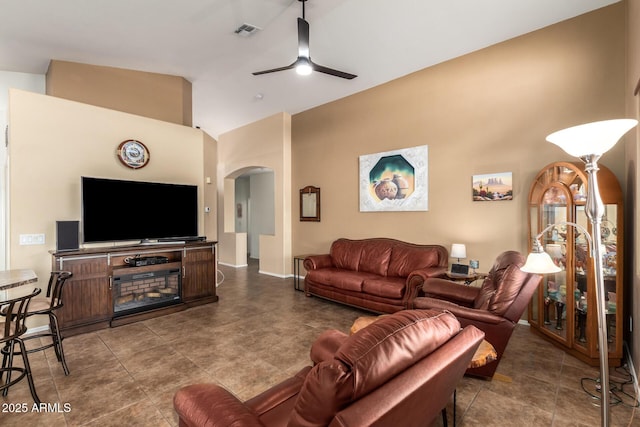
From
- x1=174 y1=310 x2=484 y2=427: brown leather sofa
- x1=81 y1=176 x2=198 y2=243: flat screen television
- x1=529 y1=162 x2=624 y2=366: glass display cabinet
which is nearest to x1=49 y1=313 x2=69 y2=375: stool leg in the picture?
x1=81 y1=176 x2=198 y2=243: flat screen television

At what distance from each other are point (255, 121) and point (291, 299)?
4288 millimetres

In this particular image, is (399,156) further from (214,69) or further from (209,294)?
(209,294)

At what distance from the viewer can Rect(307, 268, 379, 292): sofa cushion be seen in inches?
169

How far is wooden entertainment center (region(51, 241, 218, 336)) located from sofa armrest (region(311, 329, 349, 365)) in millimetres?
3095

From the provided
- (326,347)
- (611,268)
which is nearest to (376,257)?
(611,268)

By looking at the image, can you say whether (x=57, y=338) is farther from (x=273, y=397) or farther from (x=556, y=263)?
(x=556, y=263)

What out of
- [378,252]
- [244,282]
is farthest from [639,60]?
[244,282]

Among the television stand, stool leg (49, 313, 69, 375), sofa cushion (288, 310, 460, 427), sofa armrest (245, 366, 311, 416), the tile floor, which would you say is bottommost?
the tile floor

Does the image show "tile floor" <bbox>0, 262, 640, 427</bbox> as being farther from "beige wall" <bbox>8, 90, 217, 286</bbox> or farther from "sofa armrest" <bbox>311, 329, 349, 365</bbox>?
"beige wall" <bbox>8, 90, 217, 286</bbox>

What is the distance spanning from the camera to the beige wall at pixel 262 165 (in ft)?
21.2

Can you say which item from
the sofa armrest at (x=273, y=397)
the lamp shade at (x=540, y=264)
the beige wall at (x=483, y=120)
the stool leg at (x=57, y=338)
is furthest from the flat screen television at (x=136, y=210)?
the lamp shade at (x=540, y=264)

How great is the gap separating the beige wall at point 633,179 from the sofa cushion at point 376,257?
263 cm

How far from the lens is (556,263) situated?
10.8 ft

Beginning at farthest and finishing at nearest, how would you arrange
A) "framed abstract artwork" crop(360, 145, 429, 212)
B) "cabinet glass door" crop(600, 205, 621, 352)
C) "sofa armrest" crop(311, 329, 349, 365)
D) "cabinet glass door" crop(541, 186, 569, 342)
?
"framed abstract artwork" crop(360, 145, 429, 212), "cabinet glass door" crop(541, 186, 569, 342), "cabinet glass door" crop(600, 205, 621, 352), "sofa armrest" crop(311, 329, 349, 365)
